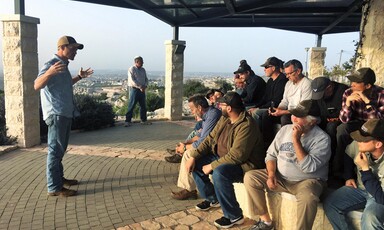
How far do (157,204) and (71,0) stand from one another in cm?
549

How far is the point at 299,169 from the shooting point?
2959 mm

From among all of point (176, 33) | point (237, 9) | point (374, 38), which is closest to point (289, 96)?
point (374, 38)

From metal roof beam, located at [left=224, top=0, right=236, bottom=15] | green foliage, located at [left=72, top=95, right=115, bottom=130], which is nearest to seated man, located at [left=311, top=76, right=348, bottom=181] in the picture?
metal roof beam, located at [left=224, top=0, right=236, bottom=15]

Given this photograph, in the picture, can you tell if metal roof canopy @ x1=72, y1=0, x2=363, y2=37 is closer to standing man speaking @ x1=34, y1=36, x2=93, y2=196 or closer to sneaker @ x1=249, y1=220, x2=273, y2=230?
standing man speaking @ x1=34, y1=36, x2=93, y2=196

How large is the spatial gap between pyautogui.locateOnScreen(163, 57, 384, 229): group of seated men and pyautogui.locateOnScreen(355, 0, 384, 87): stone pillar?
1299 mm

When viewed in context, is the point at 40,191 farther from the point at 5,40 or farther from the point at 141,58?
the point at 141,58

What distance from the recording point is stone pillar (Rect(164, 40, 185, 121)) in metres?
9.88

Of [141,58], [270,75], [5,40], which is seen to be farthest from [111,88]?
[270,75]

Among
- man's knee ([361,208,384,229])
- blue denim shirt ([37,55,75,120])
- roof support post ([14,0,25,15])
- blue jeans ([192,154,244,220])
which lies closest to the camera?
man's knee ([361,208,384,229])

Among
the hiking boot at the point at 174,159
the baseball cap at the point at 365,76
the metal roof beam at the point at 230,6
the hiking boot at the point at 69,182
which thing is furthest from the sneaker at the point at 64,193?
the metal roof beam at the point at 230,6

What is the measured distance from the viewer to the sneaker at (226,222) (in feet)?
10.6

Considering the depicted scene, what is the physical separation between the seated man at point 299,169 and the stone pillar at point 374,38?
257 centimetres

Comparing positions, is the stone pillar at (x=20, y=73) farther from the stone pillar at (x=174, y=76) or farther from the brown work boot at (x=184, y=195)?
the stone pillar at (x=174, y=76)

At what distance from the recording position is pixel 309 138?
9.66 feet
